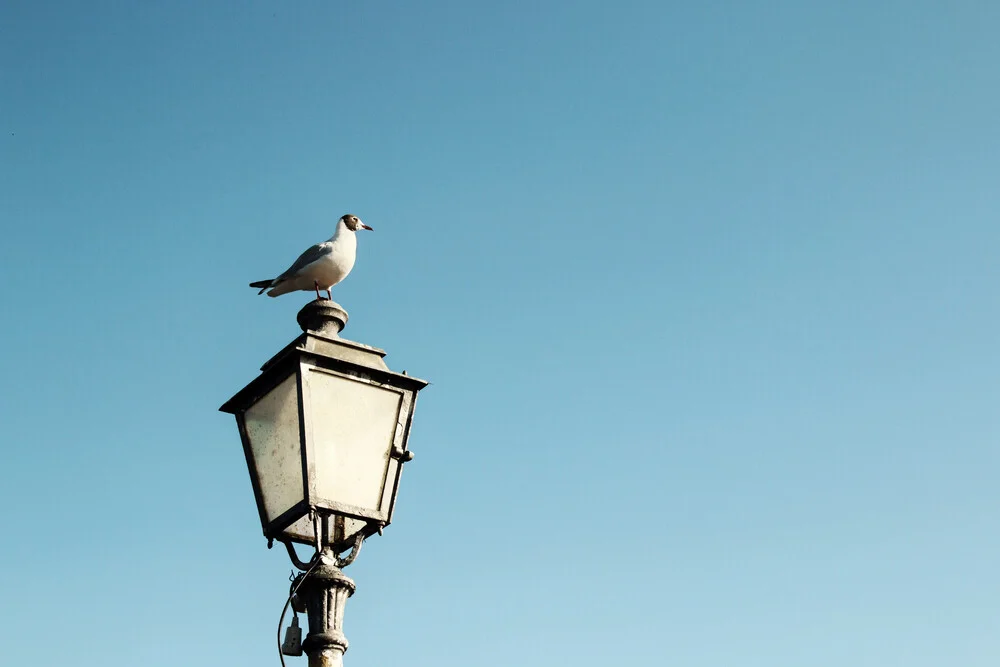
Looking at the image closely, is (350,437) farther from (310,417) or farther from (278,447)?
(278,447)

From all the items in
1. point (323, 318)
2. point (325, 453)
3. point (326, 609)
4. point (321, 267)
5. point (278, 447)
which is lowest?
point (326, 609)

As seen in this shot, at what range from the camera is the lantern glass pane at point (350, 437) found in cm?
498

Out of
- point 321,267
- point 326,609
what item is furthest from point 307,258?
point 326,609

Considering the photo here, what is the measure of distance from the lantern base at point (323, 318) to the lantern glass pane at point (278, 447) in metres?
0.62

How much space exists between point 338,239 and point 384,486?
2.65 m

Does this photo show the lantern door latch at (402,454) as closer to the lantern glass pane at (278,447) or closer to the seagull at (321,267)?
the lantern glass pane at (278,447)

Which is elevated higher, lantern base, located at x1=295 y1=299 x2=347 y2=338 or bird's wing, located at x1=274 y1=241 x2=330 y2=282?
bird's wing, located at x1=274 y1=241 x2=330 y2=282

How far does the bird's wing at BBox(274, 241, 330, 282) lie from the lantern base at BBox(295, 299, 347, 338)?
46.1 inches

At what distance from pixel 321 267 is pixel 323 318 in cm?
120

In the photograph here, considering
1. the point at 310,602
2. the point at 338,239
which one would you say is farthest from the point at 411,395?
the point at 338,239

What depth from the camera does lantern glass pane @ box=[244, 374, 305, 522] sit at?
4.99 m

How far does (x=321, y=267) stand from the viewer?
6961 millimetres

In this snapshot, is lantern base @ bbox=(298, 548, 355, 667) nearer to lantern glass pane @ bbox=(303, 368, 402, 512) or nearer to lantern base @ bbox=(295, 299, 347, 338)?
lantern glass pane @ bbox=(303, 368, 402, 512)

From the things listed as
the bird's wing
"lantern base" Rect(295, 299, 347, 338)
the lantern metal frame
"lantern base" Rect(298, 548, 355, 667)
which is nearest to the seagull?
the bird's wing
